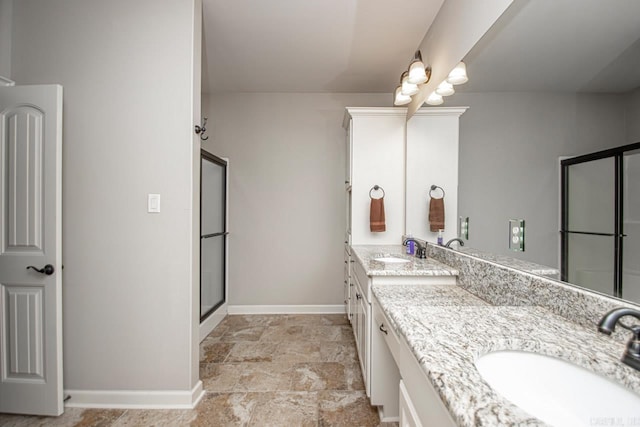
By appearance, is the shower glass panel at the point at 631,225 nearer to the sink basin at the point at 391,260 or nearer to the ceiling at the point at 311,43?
the sink basin at the point at 391,260

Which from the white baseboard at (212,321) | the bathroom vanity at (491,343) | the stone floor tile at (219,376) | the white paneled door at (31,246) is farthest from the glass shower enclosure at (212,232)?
the bathroom vanity at (491,343)

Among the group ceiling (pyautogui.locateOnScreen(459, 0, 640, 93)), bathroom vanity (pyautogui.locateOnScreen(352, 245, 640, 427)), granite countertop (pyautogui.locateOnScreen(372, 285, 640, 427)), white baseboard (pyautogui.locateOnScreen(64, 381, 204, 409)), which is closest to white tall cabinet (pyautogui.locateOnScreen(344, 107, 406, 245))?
bathroom vanity (pyautogui.locateOnScreen(352, 245, 640, 427))

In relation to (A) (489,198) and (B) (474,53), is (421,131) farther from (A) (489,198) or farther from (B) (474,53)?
(A) (489,198)

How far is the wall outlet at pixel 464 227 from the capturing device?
5.65 ft

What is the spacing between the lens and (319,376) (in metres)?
2.18

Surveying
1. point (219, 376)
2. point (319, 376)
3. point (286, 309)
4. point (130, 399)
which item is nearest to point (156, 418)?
point (130, 399)

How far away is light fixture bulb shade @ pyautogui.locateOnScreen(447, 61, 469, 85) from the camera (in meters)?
1.62

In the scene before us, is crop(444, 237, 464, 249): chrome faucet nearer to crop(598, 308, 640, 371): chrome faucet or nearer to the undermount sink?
the undermount sink

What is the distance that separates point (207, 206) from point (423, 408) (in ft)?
8.71

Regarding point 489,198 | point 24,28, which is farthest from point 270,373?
point 24,28

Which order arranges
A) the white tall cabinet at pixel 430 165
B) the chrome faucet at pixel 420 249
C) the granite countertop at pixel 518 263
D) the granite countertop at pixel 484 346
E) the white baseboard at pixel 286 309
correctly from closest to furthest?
the granite countertop at pixel 484 346, the granite countertop at pixel 518 263, the white tall cabinet at pixel 430 165, the chrome faucet at pixel 420 249, the white baseboard at pixel 286 309

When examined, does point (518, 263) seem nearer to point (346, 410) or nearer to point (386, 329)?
point (386, 329)

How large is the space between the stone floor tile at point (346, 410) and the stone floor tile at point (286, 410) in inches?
2.1

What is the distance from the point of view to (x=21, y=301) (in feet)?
5.79
